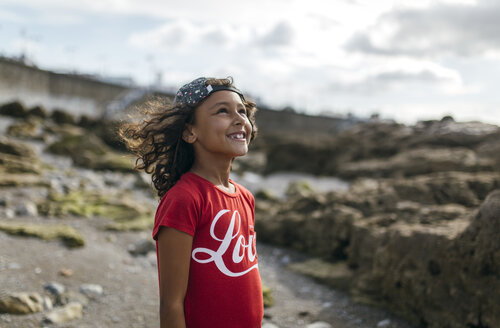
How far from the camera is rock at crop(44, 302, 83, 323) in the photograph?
3.50m

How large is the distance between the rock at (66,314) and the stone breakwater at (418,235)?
284 cm

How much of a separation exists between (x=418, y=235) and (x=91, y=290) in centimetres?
320

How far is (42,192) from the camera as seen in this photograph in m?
7.15

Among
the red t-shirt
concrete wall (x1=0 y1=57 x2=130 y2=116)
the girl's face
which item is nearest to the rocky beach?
the girl's face

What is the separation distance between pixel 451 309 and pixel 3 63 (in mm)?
23717

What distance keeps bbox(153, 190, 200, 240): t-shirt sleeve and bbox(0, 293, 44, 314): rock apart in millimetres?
2241

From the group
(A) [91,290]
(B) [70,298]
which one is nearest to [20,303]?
(B) [70,298]

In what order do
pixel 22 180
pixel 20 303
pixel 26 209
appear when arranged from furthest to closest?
pixel 22 180 < pixel 26 209 < pixel 20 303

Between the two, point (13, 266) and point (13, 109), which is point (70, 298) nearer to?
point (13, 266)

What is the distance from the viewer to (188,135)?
7.58ft

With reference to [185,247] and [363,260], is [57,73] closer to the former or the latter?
[363,260]

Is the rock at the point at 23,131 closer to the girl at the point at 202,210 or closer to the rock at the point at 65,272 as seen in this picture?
the rock at the point at 65,272

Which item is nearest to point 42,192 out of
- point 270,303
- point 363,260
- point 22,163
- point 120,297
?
point 22,163

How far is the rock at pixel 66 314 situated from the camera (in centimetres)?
350
